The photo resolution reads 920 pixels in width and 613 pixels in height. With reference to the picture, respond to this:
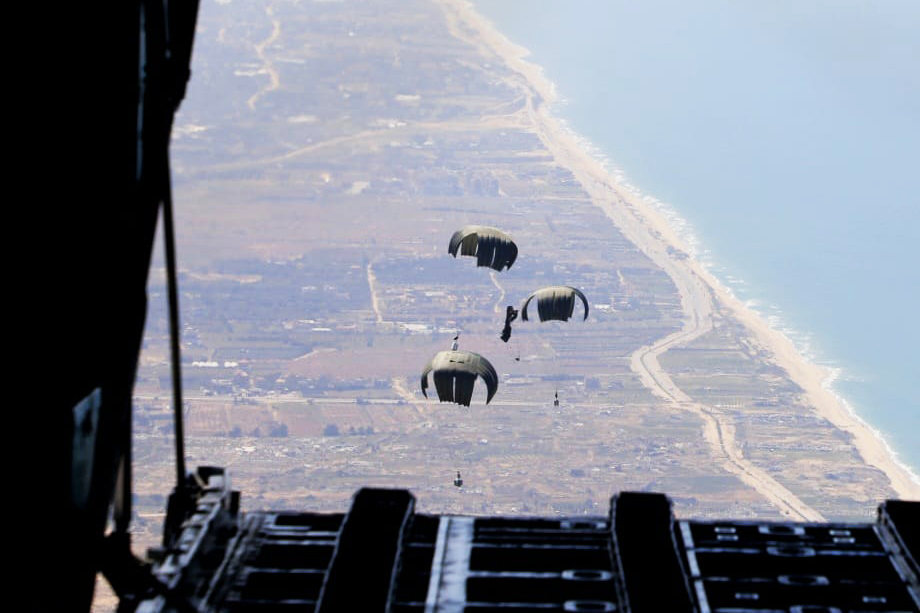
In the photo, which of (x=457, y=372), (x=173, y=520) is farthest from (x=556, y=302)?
(x=173, y=520)

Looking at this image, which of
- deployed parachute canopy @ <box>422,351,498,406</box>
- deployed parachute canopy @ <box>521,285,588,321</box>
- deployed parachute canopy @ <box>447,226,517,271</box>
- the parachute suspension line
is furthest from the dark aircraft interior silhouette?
deployed parachute canopy @ <box>521,285,588,321</box>

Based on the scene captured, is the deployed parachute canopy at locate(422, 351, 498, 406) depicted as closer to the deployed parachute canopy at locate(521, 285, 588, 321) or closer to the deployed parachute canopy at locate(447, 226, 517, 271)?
the deployed parachute canopy at locate(447, 226, 517, 271)

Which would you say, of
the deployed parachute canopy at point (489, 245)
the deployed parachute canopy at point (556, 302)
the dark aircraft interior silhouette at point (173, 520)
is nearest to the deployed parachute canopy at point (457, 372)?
the deployed parachute canopy at point (489, 245)

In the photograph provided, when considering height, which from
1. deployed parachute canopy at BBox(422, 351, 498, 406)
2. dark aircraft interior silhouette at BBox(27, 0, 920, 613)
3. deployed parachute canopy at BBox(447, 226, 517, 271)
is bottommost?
dark aircraft interior silhouette at BBox(27, 0, 920, 613)

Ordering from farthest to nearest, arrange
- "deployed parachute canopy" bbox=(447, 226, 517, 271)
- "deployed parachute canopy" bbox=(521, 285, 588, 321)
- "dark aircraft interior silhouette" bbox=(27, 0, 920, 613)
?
1. "deployed parachute canopy" bbox=(521, 285, 588, 321)
2. "deployed parachute canopy" bbox=(447, 226, 517, 271)
3. "dark aircraft interior silhouette" bbox=(27, 0, 920, 613)

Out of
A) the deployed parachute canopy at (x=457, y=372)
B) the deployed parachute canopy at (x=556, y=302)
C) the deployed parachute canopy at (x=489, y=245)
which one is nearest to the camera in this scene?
the deployed parachute canopy at (x=457, y=372)

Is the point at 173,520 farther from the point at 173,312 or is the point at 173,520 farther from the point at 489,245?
the point at 489,245

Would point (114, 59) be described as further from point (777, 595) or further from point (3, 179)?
point (777, 595)

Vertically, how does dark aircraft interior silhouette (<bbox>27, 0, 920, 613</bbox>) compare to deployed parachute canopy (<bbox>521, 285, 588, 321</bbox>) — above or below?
below

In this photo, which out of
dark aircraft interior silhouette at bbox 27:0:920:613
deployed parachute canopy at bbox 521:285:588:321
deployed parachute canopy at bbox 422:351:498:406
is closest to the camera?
dark aircraft interior silhouette at bbox 27:0:920:613

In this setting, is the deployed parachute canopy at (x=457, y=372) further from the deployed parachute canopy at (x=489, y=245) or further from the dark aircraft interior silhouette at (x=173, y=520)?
the dark aircraft interior silhouette at (x=173, y=520)

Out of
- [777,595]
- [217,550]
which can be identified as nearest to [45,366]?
[217,550]
